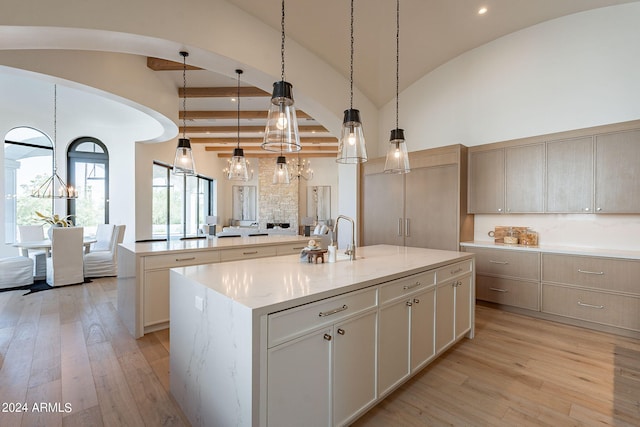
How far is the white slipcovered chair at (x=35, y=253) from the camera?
17.0ft

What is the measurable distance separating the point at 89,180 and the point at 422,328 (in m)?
8.07

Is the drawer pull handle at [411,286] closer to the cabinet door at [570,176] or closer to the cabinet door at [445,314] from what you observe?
the cabinet door at [445,314]

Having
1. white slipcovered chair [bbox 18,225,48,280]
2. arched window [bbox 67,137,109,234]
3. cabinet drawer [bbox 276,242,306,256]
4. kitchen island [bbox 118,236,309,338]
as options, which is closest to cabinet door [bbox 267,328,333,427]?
kitchen island [bbox 118,236,309,338]

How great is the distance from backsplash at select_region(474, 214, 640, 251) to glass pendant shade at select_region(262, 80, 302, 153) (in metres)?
3.70

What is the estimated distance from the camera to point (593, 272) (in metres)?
3.14

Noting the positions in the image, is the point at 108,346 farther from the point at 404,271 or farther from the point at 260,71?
the point at 260,71

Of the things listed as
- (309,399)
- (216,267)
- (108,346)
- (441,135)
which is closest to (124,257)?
(108,346)

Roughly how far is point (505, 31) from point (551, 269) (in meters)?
3.24

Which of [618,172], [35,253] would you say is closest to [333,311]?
[618,172]

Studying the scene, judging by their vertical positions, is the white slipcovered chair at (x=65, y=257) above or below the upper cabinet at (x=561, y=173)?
below

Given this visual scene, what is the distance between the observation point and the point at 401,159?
264 cm

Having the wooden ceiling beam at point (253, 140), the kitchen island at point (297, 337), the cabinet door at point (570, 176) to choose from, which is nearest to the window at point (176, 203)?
the wooden ceiling beam at point (253, 140)

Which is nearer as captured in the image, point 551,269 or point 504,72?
point 551,269

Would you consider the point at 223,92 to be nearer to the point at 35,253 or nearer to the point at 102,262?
the point at 102,262
